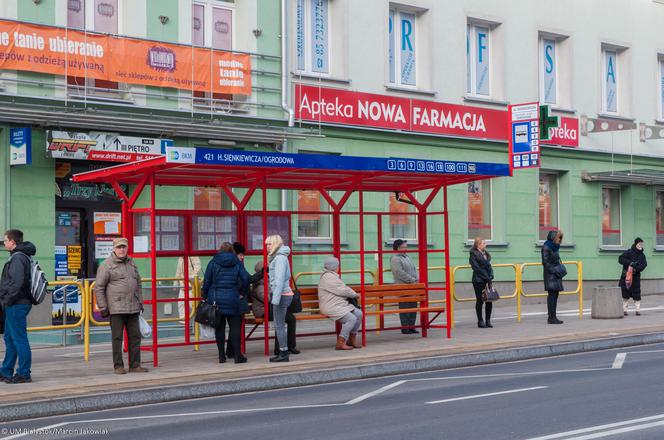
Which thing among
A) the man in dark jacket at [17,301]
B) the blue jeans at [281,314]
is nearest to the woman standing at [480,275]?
the blue jeans at [281,314]

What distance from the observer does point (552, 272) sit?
2016 cm

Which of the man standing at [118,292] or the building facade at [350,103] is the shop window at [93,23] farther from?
the man standing at [118,292]

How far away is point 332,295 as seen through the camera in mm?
15969

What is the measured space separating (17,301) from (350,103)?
41.9 feet

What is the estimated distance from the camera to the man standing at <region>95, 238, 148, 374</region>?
13.3m

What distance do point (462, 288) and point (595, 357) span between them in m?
9.62

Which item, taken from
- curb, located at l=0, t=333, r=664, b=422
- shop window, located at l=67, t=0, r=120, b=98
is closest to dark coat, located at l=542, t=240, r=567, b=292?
curb, located at l=0, t=333, r=664, b=422

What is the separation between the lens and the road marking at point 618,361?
13942 mm

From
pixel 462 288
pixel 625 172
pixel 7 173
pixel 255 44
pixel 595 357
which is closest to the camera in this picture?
pixel 595 357

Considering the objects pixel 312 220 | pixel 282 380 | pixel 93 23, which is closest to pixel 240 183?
pixel 282 380

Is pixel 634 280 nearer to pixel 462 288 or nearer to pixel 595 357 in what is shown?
pixel 462 288

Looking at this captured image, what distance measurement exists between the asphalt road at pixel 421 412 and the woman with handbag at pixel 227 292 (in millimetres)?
1959

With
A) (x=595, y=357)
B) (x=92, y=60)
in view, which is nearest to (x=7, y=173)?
(x=92, y=60)

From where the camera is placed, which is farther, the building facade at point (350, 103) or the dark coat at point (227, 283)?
the building facade at point (350, 103)
